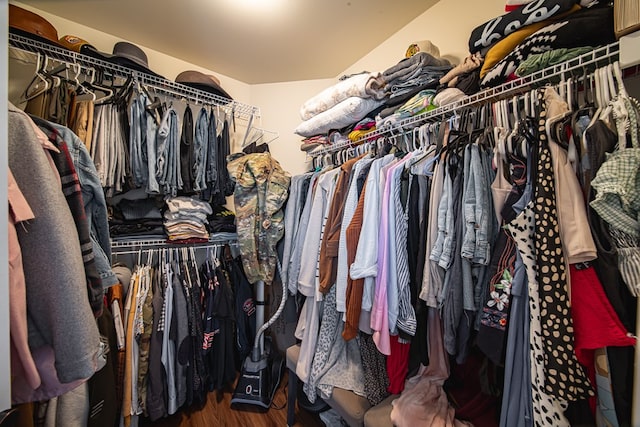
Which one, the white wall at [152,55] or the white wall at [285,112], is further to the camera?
the white wall at [285,112]

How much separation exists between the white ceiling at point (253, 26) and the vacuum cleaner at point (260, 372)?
155 cm

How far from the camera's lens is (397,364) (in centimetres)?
96

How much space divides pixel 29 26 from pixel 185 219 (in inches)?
44.6

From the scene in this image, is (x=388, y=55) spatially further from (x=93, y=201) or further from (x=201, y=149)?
(x=93, y=201)

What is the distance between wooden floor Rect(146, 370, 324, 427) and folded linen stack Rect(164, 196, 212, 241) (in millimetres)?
1083

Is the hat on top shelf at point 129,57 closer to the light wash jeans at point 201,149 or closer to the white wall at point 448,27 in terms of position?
the light wash jeans at point 201,149

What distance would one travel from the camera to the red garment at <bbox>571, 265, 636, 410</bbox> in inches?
19.5

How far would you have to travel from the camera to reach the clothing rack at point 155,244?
4.55ft

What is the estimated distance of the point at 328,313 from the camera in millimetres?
1200

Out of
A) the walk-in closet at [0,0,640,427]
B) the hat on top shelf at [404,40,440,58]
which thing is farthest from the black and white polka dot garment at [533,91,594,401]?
→ the hat on top shelf at [404,40,440,58]

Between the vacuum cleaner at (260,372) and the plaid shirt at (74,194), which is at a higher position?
the plaid shirt at (74,194)

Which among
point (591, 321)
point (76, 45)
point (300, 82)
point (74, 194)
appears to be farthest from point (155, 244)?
point (591, 321)

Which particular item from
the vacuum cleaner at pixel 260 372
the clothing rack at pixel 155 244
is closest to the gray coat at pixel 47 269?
the clothing rack at pixel 155 244

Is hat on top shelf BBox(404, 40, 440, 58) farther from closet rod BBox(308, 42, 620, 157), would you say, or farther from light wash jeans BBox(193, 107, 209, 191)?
light wash jeans BBox(193, 107, 209, 191)
